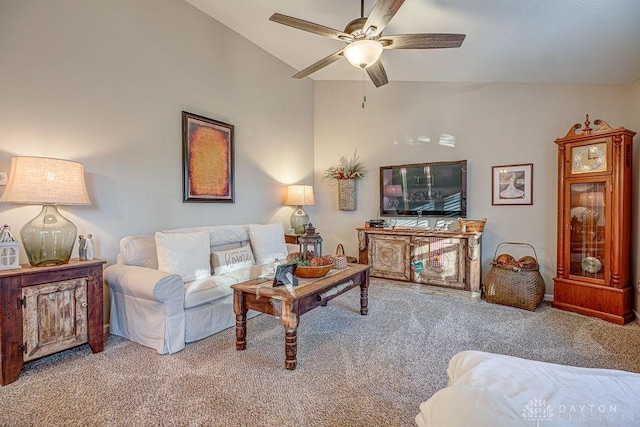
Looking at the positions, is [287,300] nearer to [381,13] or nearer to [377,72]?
[381,13]

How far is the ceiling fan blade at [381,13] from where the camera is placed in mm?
2096

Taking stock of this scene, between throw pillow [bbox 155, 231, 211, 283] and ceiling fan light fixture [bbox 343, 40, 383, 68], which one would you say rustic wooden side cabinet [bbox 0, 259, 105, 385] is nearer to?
throw pillow [bbox 155, 231, 211, 283]

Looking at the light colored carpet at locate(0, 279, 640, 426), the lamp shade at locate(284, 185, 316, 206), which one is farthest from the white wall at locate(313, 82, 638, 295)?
the light colored carpet at locate(0, 279, 640, 426)

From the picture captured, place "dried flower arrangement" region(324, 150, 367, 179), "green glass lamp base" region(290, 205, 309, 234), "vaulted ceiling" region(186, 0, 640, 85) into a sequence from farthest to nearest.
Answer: "dried flower arrangement" region(324, 150, 367, 179)
"green glass lamp base" region(290, 205, 309, 234)
"vaulted ceiling" region(186, 0, 640, 85)

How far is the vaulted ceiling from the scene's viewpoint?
2639 mm

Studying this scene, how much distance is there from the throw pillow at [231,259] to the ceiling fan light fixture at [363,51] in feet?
7.46

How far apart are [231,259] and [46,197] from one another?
165cm

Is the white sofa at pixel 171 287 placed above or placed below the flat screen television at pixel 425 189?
below

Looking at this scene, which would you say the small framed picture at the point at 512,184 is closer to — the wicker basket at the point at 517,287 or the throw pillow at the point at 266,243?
the wicker basket at the point at 517,287

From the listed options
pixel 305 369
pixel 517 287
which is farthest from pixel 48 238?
pixel 517 287

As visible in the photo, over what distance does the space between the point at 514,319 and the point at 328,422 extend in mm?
2450

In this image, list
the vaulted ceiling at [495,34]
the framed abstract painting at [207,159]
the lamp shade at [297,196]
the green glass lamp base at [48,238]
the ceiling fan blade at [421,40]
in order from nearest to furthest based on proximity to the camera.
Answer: the green glass lamp base at [48,238] → the ceiling fan blade at [421,40] → the vaulted ceiling at [495,34] → the framed abstract painting at [207,159] → the lamp shade at [297,196]

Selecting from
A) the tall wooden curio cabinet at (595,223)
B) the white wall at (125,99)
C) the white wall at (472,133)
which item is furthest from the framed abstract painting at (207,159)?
the tall wooden curio cabinet at (595,223)

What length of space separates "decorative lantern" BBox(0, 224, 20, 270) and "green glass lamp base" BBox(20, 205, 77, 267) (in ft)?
0.26
